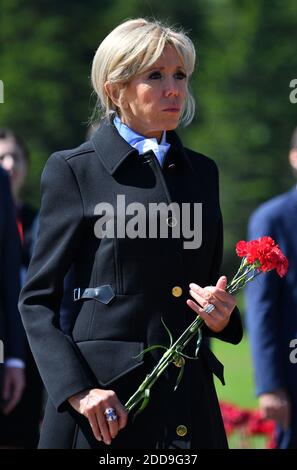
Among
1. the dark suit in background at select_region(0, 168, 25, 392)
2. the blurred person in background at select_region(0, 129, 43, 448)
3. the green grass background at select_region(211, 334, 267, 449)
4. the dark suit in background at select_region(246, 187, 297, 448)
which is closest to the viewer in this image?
the dark suit in background at select_region(0, 168, 25, 392)

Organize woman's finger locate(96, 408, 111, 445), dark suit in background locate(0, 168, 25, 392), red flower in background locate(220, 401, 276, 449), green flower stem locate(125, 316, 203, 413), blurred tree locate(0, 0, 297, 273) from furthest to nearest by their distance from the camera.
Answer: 1. blurred tree locate(0, 0, 297, 273)
2. red flower in background locate(220, 401, 276, 449)
3. dark suit in background locate(0, 168, 25, 392)
4. green flower stem locate(125, 316, 203, 413)
5. woman's finger locate(96, 408, 111, 445)

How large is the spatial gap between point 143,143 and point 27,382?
11.0 feet

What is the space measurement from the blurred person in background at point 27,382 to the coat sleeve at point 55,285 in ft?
8.59

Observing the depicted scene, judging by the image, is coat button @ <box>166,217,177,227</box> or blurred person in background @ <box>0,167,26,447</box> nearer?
coat button @ <box>166,217,177,227</box>

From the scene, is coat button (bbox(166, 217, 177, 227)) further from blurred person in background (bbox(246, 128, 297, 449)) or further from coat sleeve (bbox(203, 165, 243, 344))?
blurred person in background (bbox(246, 128, 297, 449))

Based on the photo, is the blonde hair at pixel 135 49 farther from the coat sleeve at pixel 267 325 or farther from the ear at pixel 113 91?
the coat sleeve at pixel 267 325

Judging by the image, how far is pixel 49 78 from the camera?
26.6 meters

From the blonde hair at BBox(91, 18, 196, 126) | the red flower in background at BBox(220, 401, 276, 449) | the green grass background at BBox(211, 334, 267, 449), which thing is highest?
the blonde hair at BBox(91, 18, 196, 126)

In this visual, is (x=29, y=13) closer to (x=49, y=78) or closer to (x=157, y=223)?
(x=49, y=78)

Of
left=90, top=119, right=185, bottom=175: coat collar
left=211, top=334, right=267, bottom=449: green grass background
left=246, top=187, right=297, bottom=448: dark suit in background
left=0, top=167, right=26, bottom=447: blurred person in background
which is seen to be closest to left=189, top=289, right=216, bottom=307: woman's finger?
left=90, top=119, right=185, bottom=175: coat collar

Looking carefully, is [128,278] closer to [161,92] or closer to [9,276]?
[161,92]

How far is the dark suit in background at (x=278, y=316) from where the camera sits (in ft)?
21.4

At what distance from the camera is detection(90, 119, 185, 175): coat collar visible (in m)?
3.95
